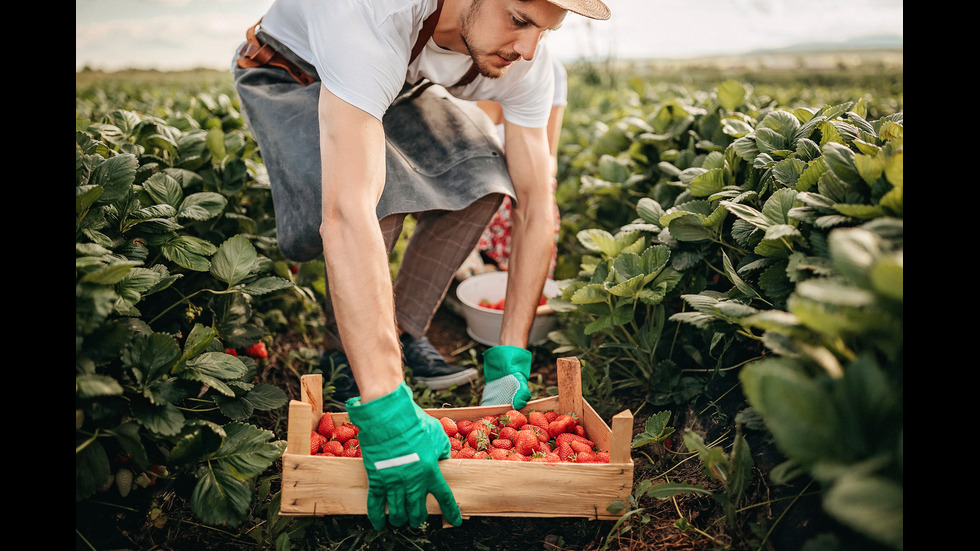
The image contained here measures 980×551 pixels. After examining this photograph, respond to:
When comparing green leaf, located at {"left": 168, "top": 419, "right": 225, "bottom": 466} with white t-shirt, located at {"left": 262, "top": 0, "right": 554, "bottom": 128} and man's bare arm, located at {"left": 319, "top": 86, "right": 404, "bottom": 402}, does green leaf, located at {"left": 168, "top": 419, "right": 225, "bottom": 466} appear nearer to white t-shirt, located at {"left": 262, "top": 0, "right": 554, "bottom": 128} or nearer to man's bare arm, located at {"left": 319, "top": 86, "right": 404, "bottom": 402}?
man's bare arm, located at {"left": 319, "top": 86, "right": 404, "bottom": 402}

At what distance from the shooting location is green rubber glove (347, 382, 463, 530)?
5.19 feet

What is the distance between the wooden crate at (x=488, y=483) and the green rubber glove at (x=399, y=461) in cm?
4

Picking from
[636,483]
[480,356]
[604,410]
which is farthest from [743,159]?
[480,356]

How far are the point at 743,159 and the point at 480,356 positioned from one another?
4.68ft

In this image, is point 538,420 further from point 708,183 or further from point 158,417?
point 158,417

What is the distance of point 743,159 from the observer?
227 centimetres

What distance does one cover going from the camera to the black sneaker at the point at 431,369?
2.58 metres

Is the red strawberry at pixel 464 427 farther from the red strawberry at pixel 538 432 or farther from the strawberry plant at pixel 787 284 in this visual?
the strawberry plant at pixel 787 284

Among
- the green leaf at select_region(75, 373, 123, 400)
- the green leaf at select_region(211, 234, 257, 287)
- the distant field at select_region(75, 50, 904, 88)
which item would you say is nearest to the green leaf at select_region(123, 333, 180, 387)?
the green leaf at select_region(75, 373, 123, 400)

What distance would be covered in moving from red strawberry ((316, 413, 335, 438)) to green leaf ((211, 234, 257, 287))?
51cm

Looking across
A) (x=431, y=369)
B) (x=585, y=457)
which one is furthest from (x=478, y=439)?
(x=431, y=369)

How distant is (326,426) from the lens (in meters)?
1.91

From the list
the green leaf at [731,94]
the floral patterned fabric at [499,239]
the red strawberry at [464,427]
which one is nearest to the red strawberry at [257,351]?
the red strawberry at [464,427]

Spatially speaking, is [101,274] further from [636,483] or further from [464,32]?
[636,483]
